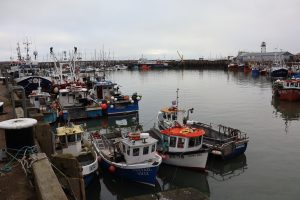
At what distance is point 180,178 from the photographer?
58.2 ft

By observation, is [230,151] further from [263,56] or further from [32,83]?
[263,56]

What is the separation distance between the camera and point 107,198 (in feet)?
52.3

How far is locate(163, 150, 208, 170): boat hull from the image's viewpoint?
17.8 meters

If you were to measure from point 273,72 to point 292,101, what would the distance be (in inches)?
1316

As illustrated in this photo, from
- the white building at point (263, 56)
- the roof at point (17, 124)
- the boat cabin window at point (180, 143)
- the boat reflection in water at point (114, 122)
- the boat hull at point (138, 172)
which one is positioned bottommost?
the boat reflection in water at point (114, 122)

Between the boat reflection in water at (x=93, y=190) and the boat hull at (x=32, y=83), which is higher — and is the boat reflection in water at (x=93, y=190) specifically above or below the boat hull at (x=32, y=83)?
below

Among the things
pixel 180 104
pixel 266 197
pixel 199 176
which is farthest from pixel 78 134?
pixel 180 104

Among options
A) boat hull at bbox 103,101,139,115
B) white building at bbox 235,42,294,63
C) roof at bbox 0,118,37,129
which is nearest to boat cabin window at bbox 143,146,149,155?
roof at bbox 0,118,37,129

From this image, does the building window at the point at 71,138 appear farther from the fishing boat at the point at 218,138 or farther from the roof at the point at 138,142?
the fishing boat at the point at 218,138

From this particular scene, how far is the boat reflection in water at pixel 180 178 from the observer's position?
55.5ft

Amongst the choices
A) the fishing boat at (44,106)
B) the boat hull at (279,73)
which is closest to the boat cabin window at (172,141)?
the fishing boat at (44,106)

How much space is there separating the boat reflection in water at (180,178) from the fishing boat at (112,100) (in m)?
16.4

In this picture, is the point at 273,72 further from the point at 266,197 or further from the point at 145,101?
the point at 266,197

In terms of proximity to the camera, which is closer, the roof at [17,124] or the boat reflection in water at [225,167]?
the roof at [17,124]
